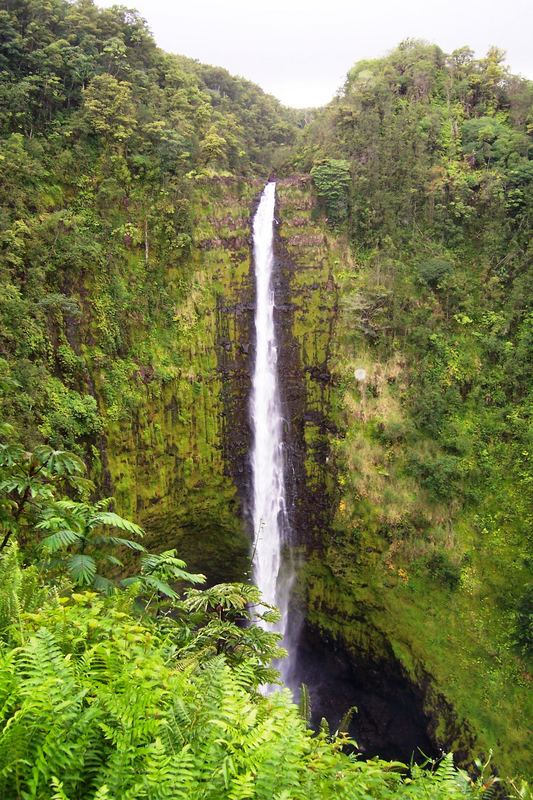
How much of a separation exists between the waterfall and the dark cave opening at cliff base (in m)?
1.13

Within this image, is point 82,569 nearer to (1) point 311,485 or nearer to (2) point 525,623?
(2) point 525,623

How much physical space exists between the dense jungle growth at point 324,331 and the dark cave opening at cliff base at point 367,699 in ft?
1.66

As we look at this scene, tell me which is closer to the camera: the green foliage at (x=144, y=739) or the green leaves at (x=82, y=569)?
the green foliage at (x=144, y=739)

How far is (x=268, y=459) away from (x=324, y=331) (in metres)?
5.55

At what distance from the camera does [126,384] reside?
51.3 feet

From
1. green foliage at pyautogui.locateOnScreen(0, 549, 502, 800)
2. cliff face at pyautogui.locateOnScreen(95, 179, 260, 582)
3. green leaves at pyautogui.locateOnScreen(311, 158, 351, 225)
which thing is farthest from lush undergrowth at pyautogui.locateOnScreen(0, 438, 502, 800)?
green leaves at pyautogui.locateOnScreen(311, 158, 351, 225)

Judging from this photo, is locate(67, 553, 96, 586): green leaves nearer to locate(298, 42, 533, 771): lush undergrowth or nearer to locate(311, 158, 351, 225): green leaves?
locate(298, 42, 533, 771): lush undergrowth

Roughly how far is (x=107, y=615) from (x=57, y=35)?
904 inches

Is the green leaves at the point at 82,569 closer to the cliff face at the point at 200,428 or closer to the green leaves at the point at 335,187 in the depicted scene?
the cliff face at the point at 200,428

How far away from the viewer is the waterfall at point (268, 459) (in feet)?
55.5

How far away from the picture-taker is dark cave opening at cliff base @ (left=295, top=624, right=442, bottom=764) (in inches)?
548

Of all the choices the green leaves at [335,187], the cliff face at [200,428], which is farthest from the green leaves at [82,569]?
the green leaves at [335,187]

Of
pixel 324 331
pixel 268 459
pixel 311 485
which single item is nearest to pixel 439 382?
pixel 324 331

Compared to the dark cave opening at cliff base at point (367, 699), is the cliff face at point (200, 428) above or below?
above
